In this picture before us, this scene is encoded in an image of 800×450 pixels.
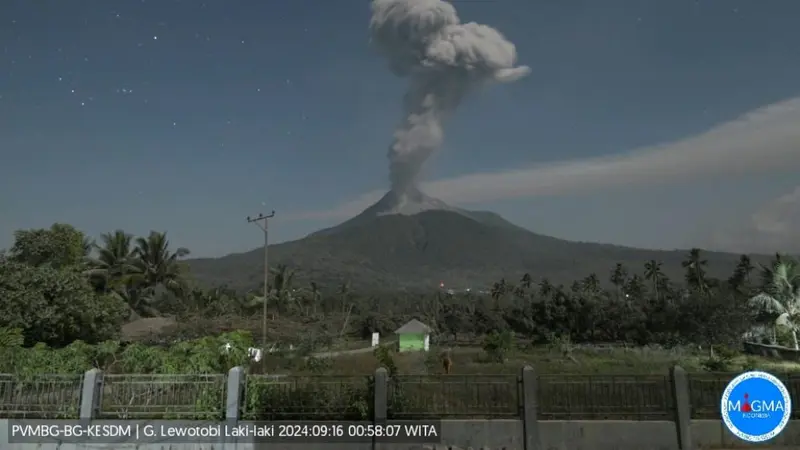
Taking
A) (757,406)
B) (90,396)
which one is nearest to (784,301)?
(757,406)

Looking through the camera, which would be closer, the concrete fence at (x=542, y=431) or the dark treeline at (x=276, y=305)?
the concrete fence at (x=542, y=431)

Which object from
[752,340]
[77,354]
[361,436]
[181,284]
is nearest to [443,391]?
[361,436]

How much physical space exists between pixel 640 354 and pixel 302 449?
2505 cm

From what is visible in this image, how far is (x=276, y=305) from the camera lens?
5853cm

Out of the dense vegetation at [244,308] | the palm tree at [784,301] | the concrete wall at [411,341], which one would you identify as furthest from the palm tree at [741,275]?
the concrete wall at [411,341]

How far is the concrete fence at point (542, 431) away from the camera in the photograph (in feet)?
35.0

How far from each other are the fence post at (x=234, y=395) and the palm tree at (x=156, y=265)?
119ft

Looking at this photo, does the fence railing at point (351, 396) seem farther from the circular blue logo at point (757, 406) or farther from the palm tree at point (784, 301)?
the palm tree at point (784, 301)

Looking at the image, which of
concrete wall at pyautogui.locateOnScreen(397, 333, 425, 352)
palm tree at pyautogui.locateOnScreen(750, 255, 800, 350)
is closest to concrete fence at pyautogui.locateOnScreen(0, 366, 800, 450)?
palm tree at pyautogui.locateOnScreen(750, 255, 800, 350)

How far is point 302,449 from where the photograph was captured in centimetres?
1084

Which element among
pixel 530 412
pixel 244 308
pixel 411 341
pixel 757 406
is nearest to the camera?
pixel 757 406

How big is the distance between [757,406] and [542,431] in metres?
3.73

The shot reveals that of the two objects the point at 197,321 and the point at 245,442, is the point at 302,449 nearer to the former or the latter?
the point at 245,442

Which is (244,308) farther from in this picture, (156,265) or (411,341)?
(411,341)
